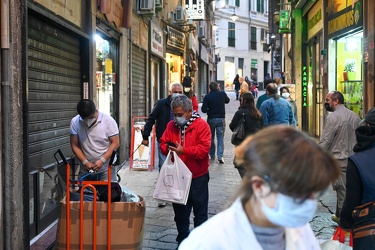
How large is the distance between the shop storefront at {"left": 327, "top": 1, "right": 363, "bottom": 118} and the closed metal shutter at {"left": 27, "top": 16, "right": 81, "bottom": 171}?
15.8ft

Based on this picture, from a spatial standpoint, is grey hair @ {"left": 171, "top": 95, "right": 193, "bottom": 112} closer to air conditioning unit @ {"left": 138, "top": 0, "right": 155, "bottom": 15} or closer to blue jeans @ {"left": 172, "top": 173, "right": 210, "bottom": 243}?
blue jeans @ {"left": 172, "top": 173, "right": 210, "bottom": 243}

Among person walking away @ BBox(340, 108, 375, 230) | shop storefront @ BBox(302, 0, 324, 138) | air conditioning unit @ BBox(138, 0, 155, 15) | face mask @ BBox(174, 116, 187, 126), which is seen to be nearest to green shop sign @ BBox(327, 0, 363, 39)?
shop storefront @ BBox(302, 0, 324, 138)

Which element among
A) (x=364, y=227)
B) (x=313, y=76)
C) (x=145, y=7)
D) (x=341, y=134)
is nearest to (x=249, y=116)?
(x=341, y=134)

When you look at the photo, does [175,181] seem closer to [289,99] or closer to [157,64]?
[289,99]

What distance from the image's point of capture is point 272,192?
63.5 inches

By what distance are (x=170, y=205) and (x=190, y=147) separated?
9.11 ft

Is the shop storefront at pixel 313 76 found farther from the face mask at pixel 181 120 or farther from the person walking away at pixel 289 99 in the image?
the face mask at pixel 181 120

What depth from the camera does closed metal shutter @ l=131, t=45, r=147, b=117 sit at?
1206 centimetres

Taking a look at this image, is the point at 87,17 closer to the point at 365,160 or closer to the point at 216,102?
the point at 216,102

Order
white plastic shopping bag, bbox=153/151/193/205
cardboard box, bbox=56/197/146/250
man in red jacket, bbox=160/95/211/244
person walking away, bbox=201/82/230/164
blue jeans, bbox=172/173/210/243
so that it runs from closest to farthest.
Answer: cardboard box, bbox=56/197/146/250 → white plastic shopping bag, bbox=153/151/193/205 → man in red jacket, bbox=160/95/211/244 → blue jeans, bbox=172/173/210/243 → person walking away, bbox=201/82/230/164

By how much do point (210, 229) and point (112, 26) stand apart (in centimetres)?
821

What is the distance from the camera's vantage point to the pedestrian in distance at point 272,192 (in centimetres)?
158

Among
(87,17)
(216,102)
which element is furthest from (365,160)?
(216,102)

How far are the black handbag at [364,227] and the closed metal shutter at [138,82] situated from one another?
912cm
